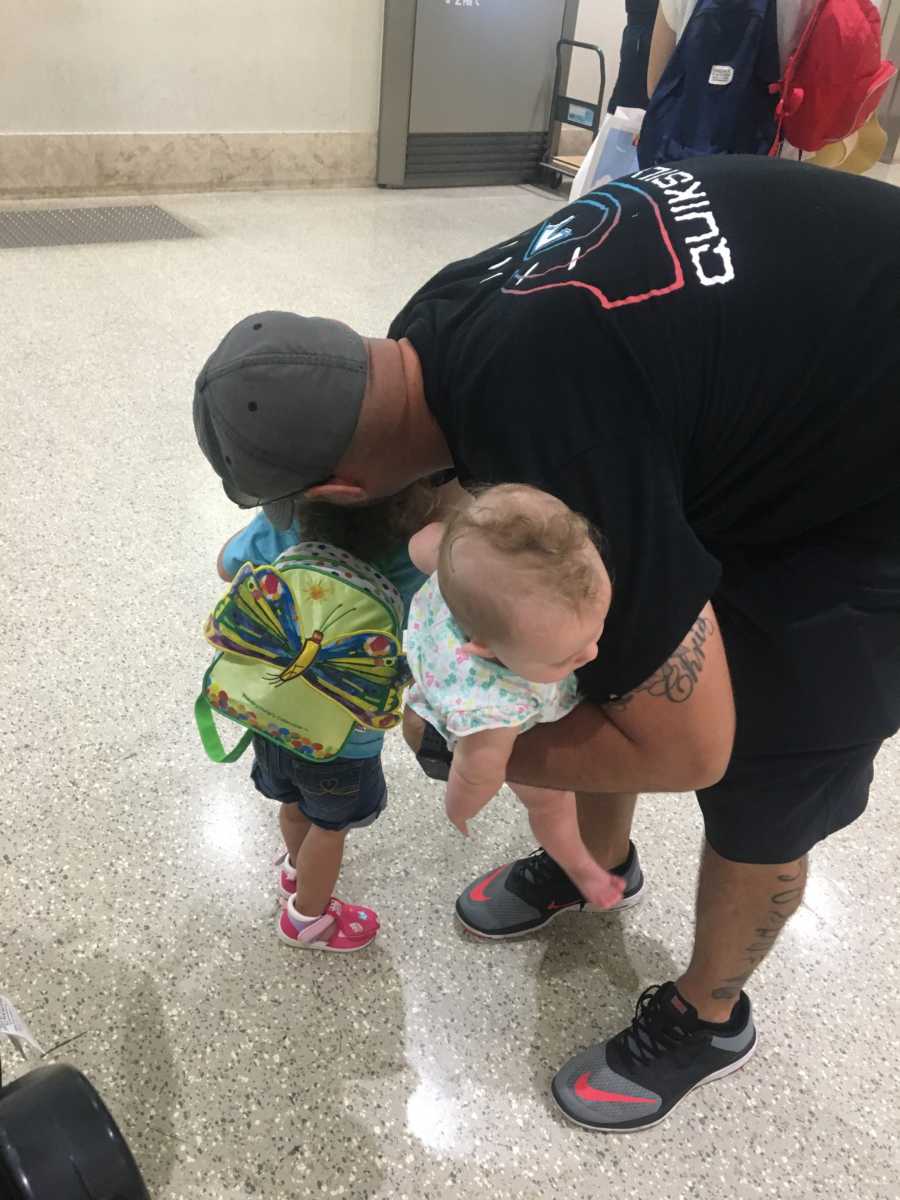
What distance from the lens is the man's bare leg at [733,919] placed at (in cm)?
114

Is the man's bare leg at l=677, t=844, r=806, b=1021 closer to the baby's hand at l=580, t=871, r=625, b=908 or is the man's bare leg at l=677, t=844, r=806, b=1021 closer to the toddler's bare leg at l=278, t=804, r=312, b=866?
the baby's hand at l=580, t=871, r=625, b=908

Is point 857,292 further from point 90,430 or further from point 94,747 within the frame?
point 90,430

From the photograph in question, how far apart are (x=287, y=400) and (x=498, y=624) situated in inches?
13.8

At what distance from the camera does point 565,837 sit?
1170 millimetres

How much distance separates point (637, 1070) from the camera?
125 cm

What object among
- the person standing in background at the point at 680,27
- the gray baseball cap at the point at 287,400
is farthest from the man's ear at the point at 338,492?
the person standing in background at the point at 680,27

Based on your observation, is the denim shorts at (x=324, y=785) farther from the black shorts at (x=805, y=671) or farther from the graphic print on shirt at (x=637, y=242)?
the graphic print on shirt at (x=637, y=242)

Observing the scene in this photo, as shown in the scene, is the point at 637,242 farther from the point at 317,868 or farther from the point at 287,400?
the point at 317,868

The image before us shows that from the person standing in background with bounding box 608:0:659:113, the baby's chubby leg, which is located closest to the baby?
the baby's chubby leg

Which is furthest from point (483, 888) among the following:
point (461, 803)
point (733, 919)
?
point (461, 803)

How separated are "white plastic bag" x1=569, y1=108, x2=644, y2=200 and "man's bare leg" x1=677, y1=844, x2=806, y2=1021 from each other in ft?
6.33

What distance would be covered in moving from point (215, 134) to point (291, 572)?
430 centimetres

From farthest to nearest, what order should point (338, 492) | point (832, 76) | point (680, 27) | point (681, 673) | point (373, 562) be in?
point (680, 27)
point (832, 76)
point (373, 562)
point (338, 492)
point (681, 673)

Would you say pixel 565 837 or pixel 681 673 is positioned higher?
pixel 681 673
